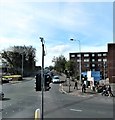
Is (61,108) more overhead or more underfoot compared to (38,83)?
more underfoot

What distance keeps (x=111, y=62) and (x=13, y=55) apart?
5990 cm

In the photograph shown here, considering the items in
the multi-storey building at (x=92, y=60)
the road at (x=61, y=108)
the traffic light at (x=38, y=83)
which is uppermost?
the multi-storey building at (x=92, y=60)

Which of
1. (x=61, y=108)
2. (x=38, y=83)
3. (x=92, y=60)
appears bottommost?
(x=61, y=108)

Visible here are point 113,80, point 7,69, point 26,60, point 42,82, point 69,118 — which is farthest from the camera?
point 26,60

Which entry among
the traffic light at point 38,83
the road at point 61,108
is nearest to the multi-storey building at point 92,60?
the road at point 61,108

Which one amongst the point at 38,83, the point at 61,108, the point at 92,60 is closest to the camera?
the point at 38,83

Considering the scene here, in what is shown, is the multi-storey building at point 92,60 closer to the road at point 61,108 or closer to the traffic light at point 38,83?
the road at point 61,108

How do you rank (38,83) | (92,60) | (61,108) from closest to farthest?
(38,83)
(61,108)
(92,60)

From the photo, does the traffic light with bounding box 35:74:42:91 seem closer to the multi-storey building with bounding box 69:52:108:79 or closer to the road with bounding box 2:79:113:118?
the road with bounding box 2:79:113:118

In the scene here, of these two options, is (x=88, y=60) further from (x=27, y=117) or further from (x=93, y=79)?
(x=27, y=117)

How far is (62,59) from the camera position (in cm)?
13862

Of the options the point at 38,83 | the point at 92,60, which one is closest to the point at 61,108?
the point at 38,83

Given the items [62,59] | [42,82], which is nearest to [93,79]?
[42,82]

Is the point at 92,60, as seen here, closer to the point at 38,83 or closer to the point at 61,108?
the point at 61,108
